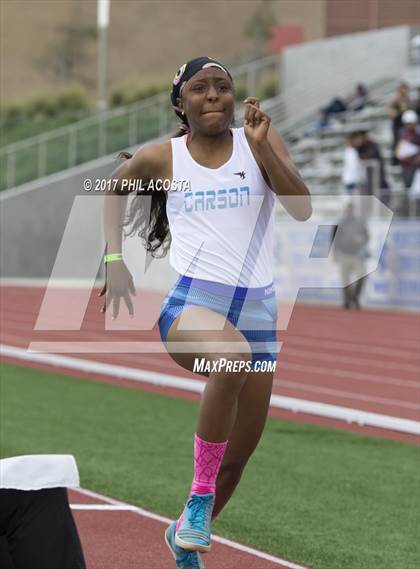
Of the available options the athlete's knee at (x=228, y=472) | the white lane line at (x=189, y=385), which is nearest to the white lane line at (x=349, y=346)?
the white lane line at (x=189, y=385)

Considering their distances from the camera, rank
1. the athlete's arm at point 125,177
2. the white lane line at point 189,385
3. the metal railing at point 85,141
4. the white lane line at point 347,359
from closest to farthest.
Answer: the athlete's arm at point 125,177 < the white lane line at point 189,385 < the white lane line at point 347,359 < the metal railing at point 85,141

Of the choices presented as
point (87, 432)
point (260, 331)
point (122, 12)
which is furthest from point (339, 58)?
point (122, 12)

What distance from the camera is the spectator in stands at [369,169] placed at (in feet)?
76.2

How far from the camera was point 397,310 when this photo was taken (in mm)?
23000

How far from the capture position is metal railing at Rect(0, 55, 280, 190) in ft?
103

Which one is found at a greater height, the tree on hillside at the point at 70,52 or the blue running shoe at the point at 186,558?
the blue running shoe at the point at 186,558

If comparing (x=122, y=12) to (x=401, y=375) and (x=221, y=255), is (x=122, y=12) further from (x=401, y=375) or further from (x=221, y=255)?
(x=221, y=255)

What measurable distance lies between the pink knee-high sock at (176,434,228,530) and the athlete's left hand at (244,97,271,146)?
1.20 metres

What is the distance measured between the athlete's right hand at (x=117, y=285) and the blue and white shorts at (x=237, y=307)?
6.9 inches

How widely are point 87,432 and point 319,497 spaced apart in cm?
286

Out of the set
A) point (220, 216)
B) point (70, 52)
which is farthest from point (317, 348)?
point (70, 52)

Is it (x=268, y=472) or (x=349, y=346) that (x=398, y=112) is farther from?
(x=268, y=472)

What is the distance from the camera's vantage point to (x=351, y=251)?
23.7 m

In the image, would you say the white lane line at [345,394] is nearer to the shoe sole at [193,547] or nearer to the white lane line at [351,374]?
the white lane line at [351,374]
